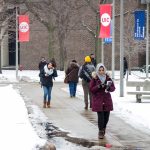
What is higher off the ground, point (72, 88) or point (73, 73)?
point (73, 73)

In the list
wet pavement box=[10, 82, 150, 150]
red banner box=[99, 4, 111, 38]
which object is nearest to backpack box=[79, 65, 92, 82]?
wet pavement box=[10, 82, 150, 150]

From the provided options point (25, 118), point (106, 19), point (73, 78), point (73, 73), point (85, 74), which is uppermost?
point (106, 19)

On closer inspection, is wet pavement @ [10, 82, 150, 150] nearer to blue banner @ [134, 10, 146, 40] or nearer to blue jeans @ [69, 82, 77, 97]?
blue jeans @ [69, 82, 77, 97]

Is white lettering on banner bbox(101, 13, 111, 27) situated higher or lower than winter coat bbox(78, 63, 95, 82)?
higher

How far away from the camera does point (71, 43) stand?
61469mm

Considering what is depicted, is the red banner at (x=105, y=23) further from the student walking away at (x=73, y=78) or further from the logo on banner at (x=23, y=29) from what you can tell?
the logo on banner at (x=23, y=29)

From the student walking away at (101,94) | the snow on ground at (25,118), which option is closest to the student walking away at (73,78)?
the snow on ground at (25,118)

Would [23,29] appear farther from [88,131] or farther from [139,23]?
[88,131]

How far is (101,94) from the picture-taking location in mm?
12211

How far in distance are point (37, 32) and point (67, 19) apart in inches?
629

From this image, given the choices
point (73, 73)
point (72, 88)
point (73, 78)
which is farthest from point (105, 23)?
point (72, 88)

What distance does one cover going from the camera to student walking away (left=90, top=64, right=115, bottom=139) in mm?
12141

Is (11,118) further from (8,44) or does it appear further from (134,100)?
(8,44)

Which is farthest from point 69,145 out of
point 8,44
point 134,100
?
point 8,44
